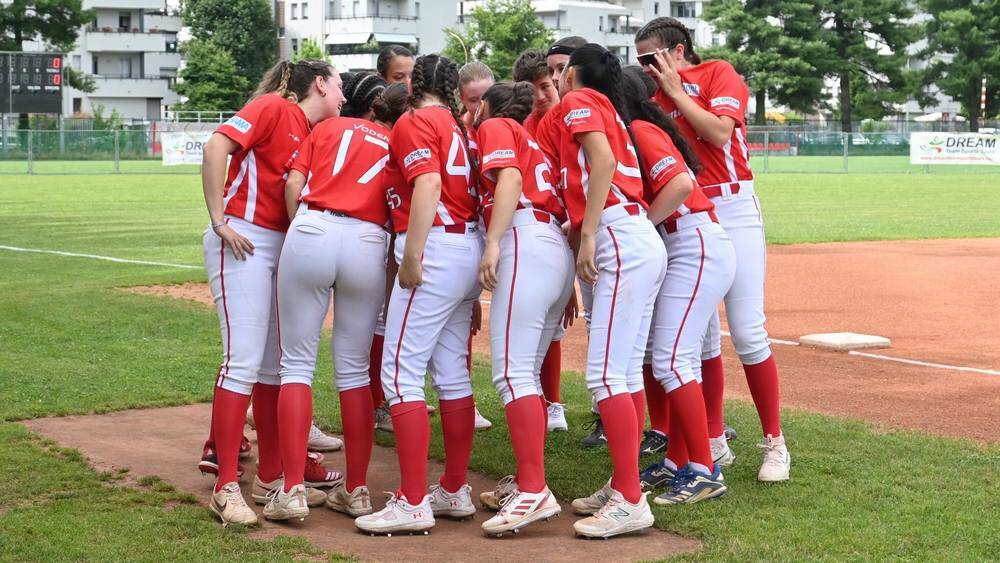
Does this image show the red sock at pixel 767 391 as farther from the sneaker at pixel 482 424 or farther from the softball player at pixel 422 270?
the sneaker at pixel 482 424

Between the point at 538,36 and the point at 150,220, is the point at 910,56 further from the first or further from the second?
the point at 150,220

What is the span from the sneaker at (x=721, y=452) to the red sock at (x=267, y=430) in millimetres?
2069

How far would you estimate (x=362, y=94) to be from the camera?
5.75 metres

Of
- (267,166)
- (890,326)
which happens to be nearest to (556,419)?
(267,166)

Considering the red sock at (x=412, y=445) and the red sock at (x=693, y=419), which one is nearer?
the red sock at (x=412, y=445)

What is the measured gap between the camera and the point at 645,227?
504 centimetres

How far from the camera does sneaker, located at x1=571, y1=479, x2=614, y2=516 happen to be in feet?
17.0

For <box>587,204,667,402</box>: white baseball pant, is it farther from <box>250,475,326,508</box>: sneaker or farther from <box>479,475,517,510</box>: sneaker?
<box>250,475,326,508</box>: sneaker

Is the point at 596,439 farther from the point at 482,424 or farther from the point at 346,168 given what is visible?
Result: the point at 346,168

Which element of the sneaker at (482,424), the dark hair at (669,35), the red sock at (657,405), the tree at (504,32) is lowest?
the sneaker at (482,424)

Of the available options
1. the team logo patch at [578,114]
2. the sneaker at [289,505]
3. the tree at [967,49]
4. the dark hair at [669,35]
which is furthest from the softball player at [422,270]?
the tree at [967,49]

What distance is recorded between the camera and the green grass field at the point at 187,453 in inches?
186

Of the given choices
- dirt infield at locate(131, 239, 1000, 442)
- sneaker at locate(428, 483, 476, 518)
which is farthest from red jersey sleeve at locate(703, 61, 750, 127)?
dirt infield at locate(131, 239, 1000, 442)

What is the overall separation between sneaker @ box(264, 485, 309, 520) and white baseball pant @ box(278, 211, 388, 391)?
1.49 feet
